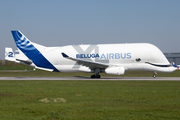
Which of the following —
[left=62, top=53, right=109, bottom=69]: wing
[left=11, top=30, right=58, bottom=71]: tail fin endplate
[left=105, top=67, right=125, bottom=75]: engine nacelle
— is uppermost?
[left=11, top=30, right=58, bottom=71]: tail fin endplate

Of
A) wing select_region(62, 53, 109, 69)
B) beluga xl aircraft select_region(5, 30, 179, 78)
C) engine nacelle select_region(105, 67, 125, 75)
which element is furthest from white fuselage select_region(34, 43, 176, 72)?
engine nacelle select_region(105, 67, 125, 75)

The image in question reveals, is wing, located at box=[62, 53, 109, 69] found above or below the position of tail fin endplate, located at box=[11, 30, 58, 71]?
below

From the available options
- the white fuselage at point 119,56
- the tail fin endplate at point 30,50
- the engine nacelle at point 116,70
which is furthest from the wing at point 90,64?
the tail fin endplate at point 30,50

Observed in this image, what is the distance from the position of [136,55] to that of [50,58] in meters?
12.9

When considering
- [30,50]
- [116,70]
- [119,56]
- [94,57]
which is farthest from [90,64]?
[30,50]

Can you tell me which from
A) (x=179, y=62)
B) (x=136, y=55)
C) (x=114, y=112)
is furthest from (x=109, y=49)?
(x=179, y=62)

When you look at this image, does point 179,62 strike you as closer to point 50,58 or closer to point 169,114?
point 50,58

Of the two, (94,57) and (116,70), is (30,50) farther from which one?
(116,70)

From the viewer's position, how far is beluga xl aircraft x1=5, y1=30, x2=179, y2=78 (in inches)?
1221

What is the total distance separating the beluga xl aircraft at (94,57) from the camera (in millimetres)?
31016

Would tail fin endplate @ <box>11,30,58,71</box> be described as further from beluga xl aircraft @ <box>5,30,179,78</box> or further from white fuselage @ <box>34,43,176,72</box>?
white fuselage @ <box>34,43,176,72</box>

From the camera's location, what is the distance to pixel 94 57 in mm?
Result: 32656

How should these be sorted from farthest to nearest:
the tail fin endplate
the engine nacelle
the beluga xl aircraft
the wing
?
the tail fin endplate < the beluga xl aircraft < the wing < the engine nacelle

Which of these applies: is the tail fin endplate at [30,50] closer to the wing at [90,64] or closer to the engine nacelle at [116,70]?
the wing at [90,64]
